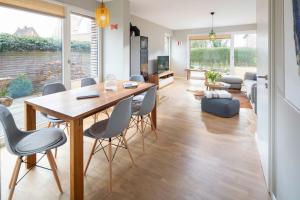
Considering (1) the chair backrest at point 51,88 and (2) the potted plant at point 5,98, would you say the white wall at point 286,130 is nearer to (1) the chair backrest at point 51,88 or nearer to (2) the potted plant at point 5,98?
(1) the chair backrest at point 51,88

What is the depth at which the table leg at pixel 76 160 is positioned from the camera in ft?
5.52

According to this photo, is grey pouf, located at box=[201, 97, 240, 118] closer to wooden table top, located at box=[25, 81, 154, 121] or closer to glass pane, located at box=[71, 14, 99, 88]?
wooden table top, located at box=[25, 81, 154, 121]

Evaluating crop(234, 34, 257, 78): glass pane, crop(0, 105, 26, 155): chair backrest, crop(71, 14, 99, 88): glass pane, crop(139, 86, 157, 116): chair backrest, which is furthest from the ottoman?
crop(0, 105, 26, 155): chair backrest

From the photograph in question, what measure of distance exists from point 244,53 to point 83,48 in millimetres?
7226

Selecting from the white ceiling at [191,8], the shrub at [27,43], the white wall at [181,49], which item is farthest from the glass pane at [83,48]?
the white wall at [181,49]

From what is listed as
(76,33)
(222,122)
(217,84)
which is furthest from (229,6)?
(76,33)

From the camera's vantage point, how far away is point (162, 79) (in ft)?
26.8

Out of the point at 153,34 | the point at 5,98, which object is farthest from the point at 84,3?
the point at 153,34

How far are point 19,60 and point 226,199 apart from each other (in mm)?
3446

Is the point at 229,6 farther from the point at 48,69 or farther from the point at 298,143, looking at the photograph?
the point at 298,143

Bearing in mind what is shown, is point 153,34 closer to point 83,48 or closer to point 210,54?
point 210,54

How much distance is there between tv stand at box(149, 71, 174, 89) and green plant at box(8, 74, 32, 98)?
14.8ft

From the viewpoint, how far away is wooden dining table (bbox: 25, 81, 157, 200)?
170 cm

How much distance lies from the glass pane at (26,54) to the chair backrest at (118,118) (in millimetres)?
2030
